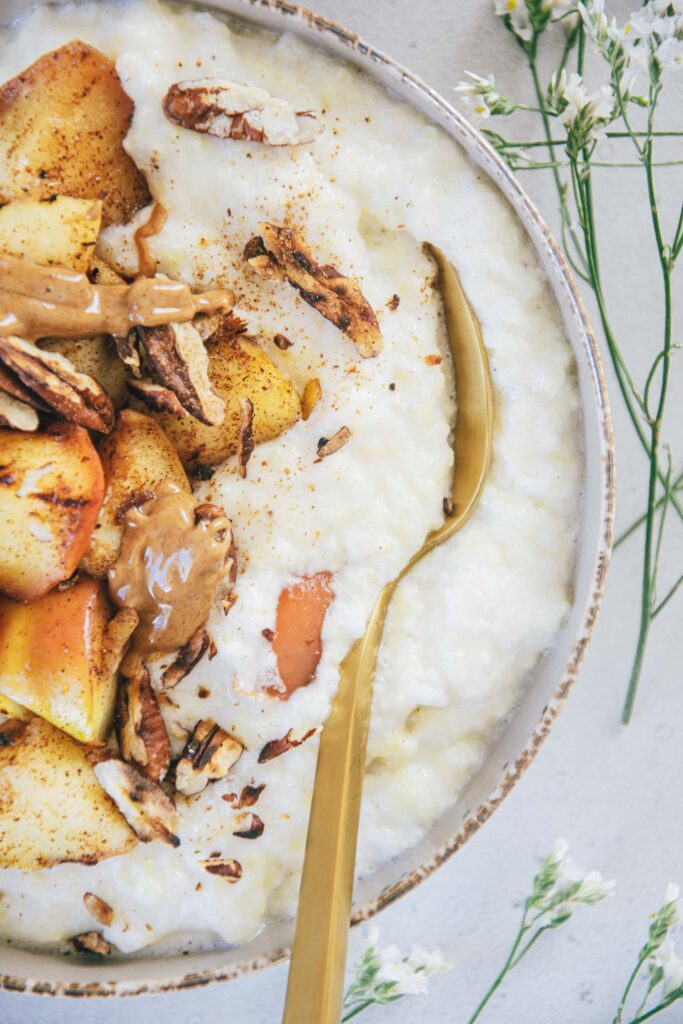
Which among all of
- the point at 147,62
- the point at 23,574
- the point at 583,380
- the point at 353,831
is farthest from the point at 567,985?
the point at 147,62

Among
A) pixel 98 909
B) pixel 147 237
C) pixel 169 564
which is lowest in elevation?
pixel 98 909

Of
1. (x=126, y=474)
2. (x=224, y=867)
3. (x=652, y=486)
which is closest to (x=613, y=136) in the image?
(x=652, y=486)

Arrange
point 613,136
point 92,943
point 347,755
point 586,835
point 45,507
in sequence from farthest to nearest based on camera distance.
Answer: point 586,835 → point 613,136 → point 92,943 → point 347,755 → point 45,507

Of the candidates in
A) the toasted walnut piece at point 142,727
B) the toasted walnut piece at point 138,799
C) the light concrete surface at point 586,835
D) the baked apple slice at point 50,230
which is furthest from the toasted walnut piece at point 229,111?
the toasted walnut piece at point 138,799

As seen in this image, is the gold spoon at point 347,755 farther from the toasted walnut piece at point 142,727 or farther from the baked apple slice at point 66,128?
the baked apple slice at point 66,128

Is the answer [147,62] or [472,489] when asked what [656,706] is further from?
[147,62]

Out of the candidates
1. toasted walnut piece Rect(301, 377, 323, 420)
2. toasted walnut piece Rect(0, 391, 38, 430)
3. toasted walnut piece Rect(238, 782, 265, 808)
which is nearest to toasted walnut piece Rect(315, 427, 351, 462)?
toasted walnut piece Rect(301, 377, 323, 420)

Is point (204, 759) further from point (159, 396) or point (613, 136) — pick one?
point (613, 136)
